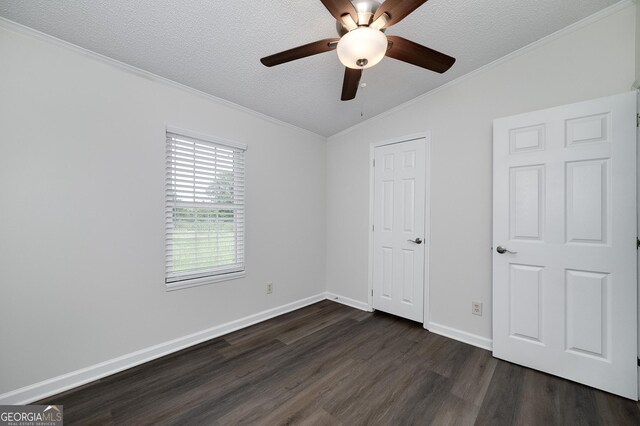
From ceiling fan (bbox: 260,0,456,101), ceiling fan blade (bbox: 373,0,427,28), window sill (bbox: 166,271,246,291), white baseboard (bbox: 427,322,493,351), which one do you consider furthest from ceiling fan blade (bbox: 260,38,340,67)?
white baseboard (bbox: 427,322,493,351)

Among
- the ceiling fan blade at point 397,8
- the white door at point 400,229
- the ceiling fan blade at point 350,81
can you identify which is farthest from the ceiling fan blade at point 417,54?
the white door at point 400,229

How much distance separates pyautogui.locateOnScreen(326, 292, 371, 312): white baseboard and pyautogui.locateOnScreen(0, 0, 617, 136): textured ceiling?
2.63 metres

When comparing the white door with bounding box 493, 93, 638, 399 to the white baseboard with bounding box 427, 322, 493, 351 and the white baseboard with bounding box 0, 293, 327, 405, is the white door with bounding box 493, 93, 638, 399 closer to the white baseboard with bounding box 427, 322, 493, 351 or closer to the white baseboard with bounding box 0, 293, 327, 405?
the white baseboard with bounding box 427, 322, 493, 351

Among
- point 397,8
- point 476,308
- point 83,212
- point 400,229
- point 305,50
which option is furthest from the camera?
point 400,229

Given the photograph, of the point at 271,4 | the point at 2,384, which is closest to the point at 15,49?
the point at 271,4

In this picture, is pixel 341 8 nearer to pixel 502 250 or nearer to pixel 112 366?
pixel 502 250

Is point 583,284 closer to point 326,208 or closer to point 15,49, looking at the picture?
point 326,208

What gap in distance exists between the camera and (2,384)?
5.34 feet

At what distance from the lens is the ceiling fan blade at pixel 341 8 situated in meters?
1.28

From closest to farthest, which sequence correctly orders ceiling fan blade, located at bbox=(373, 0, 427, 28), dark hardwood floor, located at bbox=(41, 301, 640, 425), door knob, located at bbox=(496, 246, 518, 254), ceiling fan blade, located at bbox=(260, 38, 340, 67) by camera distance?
ceiling fan blade, located at bbox=(373, 0, 427, 28), ceiling fan blade, located at bbox=(260, 38, 340, 67), dark hardwood floor, located at bbox=(41, 301, 640, 425), door knob, located at bbox=(496, 246, 518, 254)

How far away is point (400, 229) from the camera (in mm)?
3121

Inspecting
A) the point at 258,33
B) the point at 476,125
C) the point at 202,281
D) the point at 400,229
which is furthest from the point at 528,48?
the point at 202,281

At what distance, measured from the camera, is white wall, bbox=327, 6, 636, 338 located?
78.3 inches

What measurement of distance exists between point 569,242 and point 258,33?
2859 millimetres
